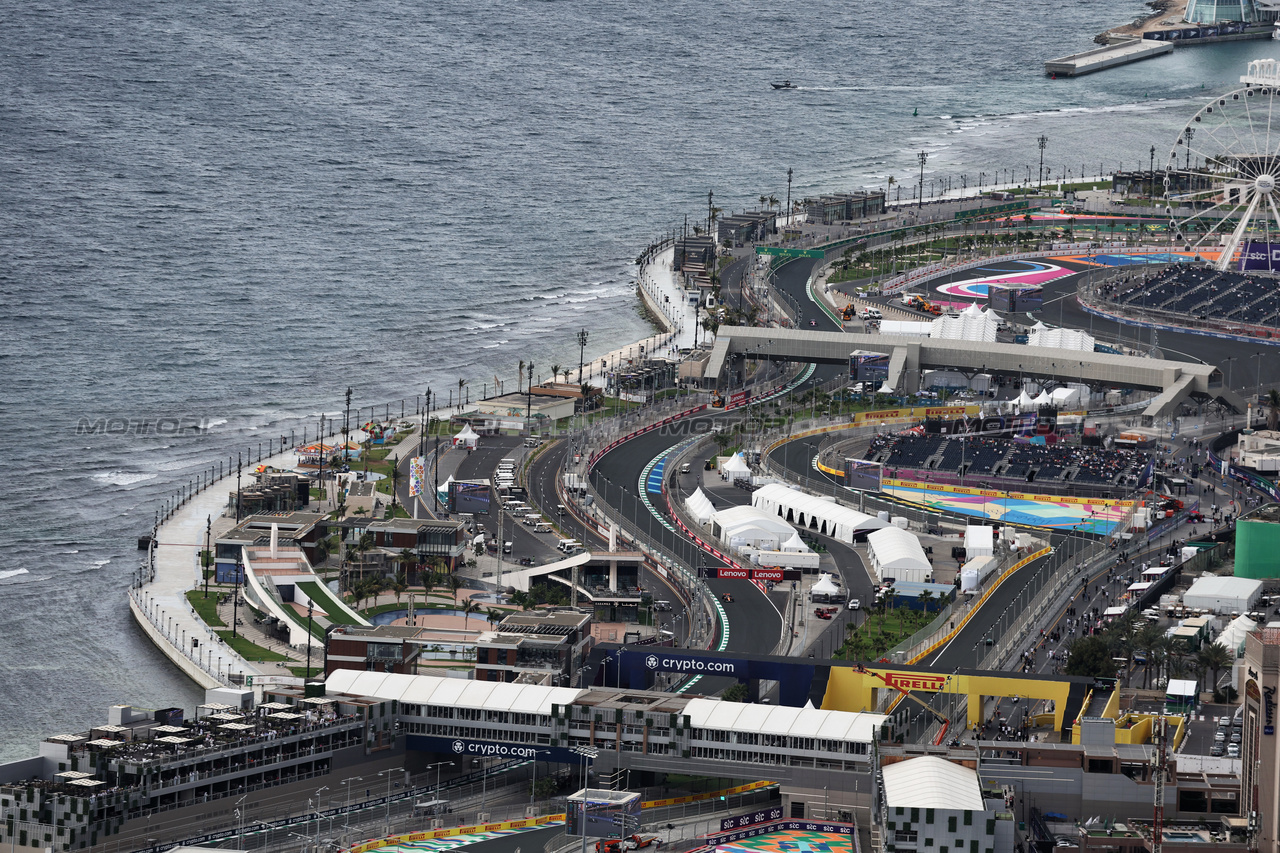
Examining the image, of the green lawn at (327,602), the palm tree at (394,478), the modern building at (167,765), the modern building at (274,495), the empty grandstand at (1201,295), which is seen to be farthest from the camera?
the empty grandstand at (1201,295)

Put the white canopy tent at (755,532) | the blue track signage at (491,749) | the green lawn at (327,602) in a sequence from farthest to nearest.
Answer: the white canopy tent at (755,532) → the green lawn at (327,602) → the blue track signage at (491,749)

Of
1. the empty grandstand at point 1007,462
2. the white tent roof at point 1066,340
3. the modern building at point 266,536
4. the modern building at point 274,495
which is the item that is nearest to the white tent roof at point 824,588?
the empty grandstand at point 1007,462

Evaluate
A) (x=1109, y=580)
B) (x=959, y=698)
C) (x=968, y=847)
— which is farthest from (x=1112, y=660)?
(x=968, y=847)

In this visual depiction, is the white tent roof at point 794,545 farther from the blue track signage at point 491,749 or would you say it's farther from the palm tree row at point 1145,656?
the blue track signage at point 491,749

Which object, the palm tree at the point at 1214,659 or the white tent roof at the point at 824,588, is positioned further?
the white tent roof at the point at 824,588

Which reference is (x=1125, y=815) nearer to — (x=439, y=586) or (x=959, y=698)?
(x=959, y=698)

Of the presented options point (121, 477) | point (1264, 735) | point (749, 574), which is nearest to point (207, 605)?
point (749, 574)
